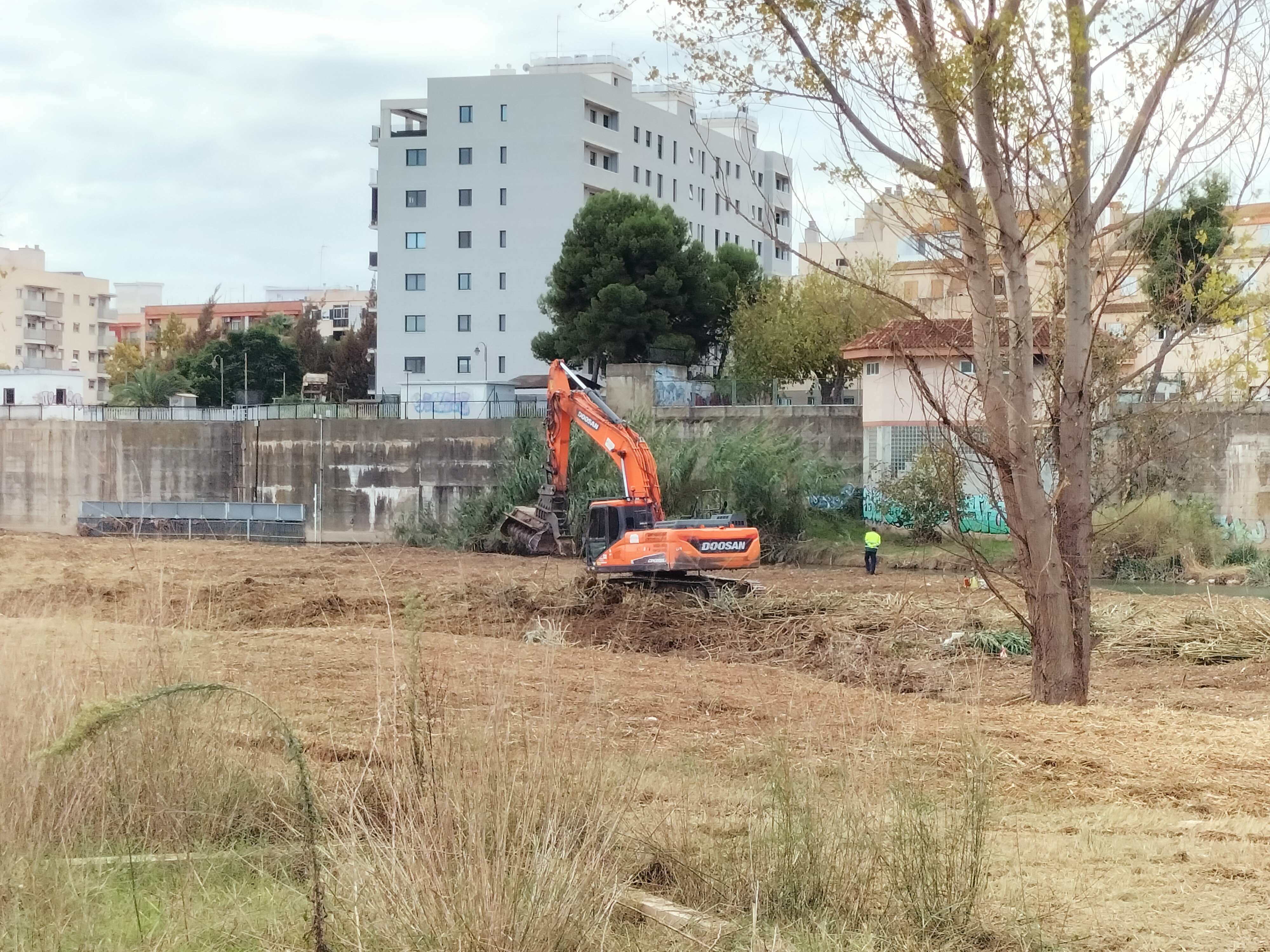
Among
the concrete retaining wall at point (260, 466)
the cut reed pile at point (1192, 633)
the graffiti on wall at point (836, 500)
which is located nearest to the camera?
the cut reed pile at point (1192, 633)

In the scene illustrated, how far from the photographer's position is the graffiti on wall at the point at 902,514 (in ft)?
125

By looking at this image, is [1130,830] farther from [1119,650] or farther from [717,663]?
[1119,650]

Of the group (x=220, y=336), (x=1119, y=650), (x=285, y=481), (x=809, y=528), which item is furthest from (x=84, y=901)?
(x=220, y=336)

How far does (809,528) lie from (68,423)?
27323 mm

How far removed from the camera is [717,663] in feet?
54.9

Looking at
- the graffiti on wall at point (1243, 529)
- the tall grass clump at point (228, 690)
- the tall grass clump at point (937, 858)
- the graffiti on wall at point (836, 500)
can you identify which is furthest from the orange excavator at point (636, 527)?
the graffiti on wall at point (1243, 529)

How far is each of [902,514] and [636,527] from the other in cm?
1714

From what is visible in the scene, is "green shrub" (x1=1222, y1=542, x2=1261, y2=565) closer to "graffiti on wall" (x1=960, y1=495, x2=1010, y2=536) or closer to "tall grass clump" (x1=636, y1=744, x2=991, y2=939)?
"graffiti on wall" (x1=960, y1=495, x2=1010, y2=536)

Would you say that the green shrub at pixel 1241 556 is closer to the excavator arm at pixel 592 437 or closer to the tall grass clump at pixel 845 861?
the excavator arm at pixel 592 437

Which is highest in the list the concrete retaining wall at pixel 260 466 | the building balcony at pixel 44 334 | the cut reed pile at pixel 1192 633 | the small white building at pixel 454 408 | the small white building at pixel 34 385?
the building balcony at pixel 44 334

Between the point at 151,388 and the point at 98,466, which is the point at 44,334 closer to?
the point at 151,388

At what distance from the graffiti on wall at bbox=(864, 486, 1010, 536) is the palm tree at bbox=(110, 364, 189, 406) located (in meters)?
42.7

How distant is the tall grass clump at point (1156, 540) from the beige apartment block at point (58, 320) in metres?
79.4

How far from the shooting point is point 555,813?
536 centimetres
